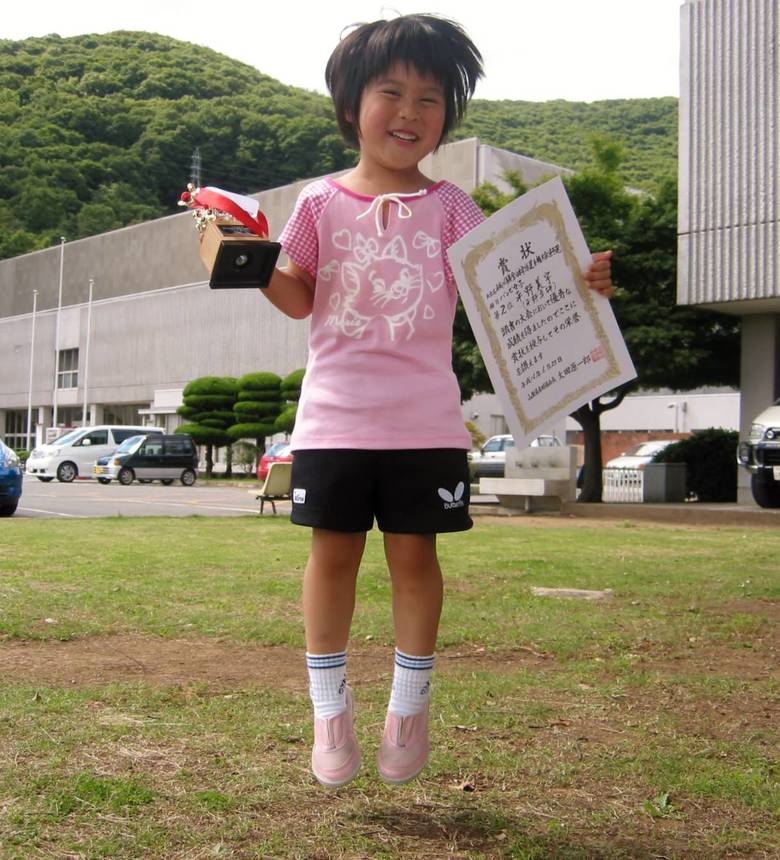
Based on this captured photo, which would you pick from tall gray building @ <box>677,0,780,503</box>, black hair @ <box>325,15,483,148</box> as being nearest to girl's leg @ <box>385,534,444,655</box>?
black hair @ <box>325,15,483,148</box>

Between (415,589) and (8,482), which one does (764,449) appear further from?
(415,589)

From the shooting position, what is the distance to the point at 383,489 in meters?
2.74

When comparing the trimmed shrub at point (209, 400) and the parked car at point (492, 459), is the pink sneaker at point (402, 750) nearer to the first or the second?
the parked car at point (492, 459)

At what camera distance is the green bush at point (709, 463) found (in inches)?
888

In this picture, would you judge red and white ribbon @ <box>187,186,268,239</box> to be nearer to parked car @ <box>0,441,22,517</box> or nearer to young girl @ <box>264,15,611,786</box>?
young girl @ <box>264,15,611,786</box>

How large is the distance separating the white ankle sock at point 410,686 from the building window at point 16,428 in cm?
6906

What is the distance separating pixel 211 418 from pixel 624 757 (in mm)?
39557

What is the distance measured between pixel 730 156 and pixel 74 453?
2151 centimetres

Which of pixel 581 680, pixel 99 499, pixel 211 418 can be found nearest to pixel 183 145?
pixel 211 418

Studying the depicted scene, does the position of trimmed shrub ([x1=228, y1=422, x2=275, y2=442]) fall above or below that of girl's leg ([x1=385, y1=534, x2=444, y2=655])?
above

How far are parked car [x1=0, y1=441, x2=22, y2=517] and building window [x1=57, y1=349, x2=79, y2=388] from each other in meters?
49.8

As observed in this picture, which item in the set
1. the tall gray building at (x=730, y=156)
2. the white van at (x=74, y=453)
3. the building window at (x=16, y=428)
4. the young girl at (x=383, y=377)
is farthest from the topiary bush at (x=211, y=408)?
the young girl at (x=383, y=377)

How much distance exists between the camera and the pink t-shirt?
8.95ft

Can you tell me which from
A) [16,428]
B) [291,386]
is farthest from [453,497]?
[16,428]
